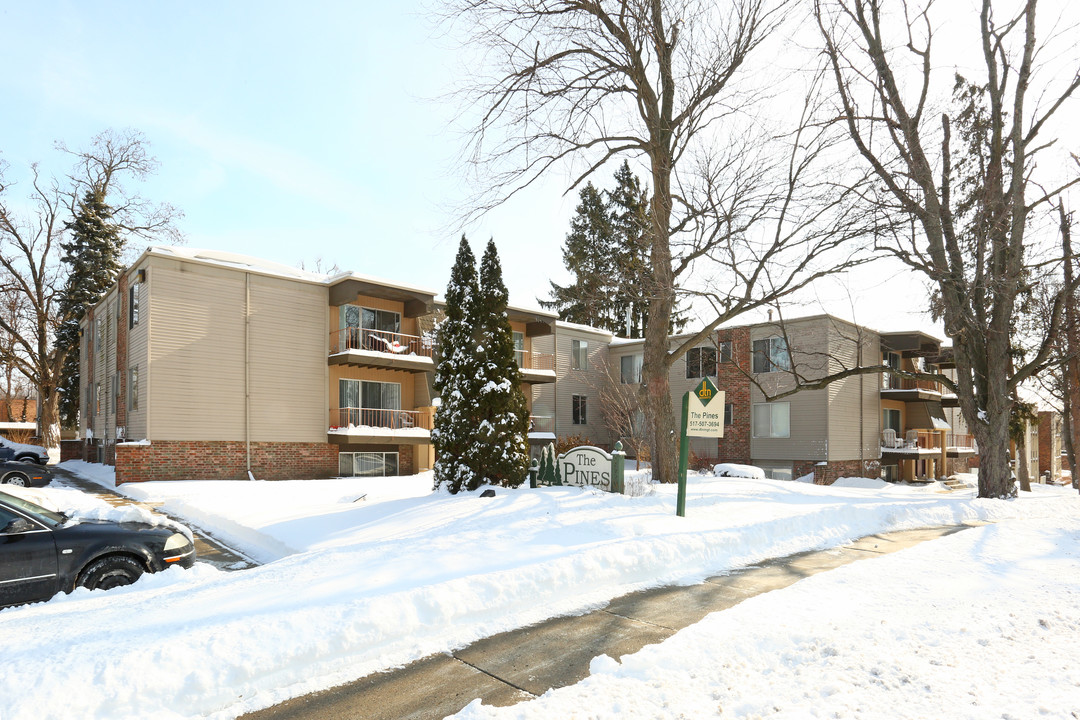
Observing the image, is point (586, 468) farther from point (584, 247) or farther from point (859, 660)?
point (584, 247)

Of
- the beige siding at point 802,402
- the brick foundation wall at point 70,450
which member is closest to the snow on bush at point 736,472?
the beige siding at point 802,402

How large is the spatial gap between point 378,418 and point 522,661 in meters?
20.8

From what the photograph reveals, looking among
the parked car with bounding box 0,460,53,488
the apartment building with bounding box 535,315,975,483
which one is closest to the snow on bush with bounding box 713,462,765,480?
the apartment building with bounding box 535,315,975,483

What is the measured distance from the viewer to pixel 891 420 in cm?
3338

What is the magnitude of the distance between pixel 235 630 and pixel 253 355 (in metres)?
18.8

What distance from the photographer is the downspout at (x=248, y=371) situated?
71.5ft

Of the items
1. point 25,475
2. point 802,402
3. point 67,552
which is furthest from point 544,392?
point 67,552

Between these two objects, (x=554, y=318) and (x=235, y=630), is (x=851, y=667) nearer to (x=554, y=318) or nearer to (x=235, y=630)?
(x=235, y=630)

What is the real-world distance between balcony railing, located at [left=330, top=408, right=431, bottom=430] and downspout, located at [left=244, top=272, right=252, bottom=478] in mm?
2859

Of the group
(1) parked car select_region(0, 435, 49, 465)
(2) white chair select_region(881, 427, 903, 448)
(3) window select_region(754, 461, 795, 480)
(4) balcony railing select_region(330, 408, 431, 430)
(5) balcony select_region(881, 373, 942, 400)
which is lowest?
(3) window select_region(754, 461, 795, 480)

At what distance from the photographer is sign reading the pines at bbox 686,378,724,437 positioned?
10.9m

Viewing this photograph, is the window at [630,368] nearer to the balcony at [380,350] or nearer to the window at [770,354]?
the window at [770,354]

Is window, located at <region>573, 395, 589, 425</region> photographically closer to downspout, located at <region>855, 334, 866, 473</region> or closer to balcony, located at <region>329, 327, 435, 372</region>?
balcony, located at <region>329, 327, 435, 372</region>

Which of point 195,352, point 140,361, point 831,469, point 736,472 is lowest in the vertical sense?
point 831,469
